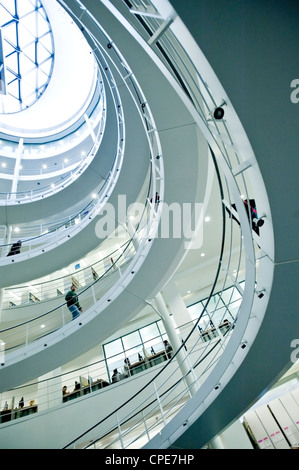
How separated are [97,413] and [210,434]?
1.81 m

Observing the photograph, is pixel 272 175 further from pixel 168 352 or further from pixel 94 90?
pixel 94 90

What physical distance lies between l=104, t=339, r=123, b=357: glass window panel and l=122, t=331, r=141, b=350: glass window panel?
0.42 feet

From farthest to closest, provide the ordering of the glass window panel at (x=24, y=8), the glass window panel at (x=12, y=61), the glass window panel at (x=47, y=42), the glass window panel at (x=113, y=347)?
the glass window panel at (x=47, y=42) < the glass window panel at (x=12, y=61) < the glass window panel at (x=24, y=8) < the glass window panel at (x=113, y=347)

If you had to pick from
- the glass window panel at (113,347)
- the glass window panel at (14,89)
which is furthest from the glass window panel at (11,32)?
the glass window panel at (113,347)

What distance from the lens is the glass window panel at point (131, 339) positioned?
664 cm

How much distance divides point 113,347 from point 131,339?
0.48m

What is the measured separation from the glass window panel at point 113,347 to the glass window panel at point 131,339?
0.42 ft

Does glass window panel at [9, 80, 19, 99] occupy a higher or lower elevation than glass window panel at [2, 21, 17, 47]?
higher

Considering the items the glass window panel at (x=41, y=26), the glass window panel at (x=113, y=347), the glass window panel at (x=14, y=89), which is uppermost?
the glass window panel at (x=14, y=89)

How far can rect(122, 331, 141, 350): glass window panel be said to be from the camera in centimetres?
664

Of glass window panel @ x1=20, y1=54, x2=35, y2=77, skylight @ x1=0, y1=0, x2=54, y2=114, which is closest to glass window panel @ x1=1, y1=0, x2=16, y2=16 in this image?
skylight @ x1=0, y1=0, x2=54, y2=114

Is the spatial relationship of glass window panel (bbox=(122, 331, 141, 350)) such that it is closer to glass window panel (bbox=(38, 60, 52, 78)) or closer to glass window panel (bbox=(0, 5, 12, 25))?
glass window panel (bbox=(38, 60, 52, 78))

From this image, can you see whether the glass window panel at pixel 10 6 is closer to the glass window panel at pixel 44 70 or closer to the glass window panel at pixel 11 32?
the glass window panel at pixel 11 32

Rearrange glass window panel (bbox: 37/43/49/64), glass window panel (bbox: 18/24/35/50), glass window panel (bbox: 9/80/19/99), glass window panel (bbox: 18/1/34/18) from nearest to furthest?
glass window panel (bbox: 18/1/34/18), glass window panel (bbox: 18/24/35/50), glass window panel (bbox: 37/43/49/64), glass window panel (bbox: 9/80/19/99)
